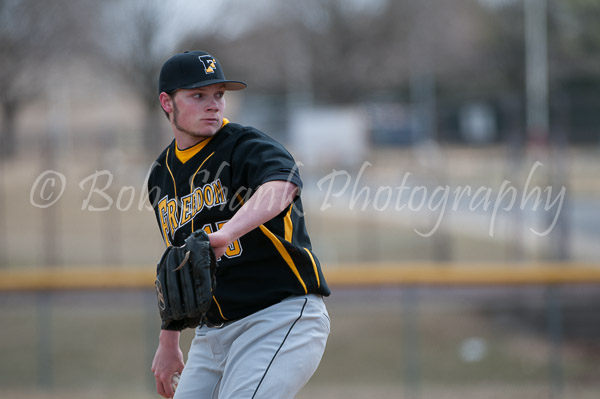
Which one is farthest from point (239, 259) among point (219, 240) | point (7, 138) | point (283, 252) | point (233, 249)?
point (7, 138)

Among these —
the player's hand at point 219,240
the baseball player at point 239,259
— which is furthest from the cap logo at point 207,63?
the player's hand at point 219,240

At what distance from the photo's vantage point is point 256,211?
2365 mm

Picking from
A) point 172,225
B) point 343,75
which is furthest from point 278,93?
point 172,225

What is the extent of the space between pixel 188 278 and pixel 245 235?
27cm

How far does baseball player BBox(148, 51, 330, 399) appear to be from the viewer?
2.55 m

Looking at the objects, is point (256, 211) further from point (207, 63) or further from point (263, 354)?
point (207, 63)

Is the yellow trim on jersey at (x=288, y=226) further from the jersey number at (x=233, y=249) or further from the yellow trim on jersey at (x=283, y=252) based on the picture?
the jersey number at (x=233, y=249)

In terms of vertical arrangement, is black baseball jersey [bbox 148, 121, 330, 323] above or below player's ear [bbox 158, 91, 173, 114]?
below

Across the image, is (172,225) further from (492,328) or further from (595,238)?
(595,238)

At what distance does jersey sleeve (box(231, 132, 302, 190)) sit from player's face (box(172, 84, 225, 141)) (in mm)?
133

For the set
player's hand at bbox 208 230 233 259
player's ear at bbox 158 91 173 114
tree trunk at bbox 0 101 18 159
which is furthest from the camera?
tree trunk at bbox 0 101 18 159

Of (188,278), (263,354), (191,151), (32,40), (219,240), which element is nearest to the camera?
(219,240)

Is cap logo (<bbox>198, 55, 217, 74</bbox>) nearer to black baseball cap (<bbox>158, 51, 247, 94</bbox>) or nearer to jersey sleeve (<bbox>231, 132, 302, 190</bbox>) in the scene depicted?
black baseball cap (<bbox>158, 51, 247, 94</bbox>)

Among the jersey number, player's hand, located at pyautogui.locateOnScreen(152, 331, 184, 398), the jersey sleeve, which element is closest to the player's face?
the jersey sleeve
